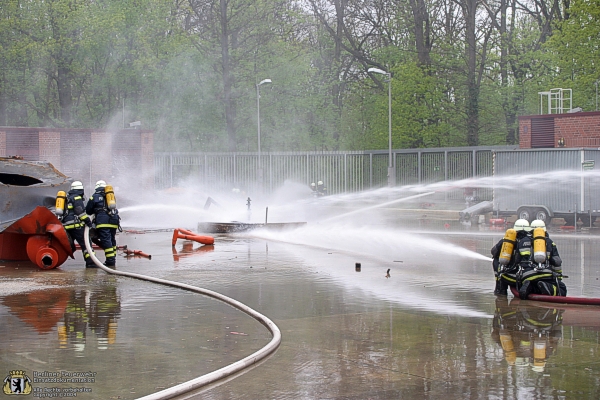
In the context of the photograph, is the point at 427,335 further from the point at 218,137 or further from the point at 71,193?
the point at 218,137

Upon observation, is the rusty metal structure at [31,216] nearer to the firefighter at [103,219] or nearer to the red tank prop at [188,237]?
the firefighter at [103,219]

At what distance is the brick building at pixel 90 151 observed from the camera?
1300 inches

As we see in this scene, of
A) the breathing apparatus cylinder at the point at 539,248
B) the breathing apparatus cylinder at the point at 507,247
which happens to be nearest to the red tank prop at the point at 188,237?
the breathing apparatus cylinder at the point at 507,247

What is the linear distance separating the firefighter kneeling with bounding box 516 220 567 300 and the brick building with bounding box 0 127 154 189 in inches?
1041

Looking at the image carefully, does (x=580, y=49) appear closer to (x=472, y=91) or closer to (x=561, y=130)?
(x=472, y=91)

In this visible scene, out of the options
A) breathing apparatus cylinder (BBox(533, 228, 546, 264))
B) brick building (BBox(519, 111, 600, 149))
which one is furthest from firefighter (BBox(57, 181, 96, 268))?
brick building (BBox(519, 111, 600, 149))

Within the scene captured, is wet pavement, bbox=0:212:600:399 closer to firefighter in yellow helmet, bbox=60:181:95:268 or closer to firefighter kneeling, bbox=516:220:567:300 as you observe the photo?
firefighter kneeling, bbox=516:220:567:300

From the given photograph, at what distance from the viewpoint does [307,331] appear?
830cm

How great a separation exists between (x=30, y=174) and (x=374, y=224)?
39.2 ft

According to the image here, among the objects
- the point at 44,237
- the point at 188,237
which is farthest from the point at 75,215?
the point at 188,237

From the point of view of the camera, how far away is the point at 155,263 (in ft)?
47.3

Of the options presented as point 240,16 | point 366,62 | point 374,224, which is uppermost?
point 240,16

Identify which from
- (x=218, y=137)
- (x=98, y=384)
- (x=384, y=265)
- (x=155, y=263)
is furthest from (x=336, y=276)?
(x=218, y=137)

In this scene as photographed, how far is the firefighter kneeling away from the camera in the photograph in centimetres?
978
